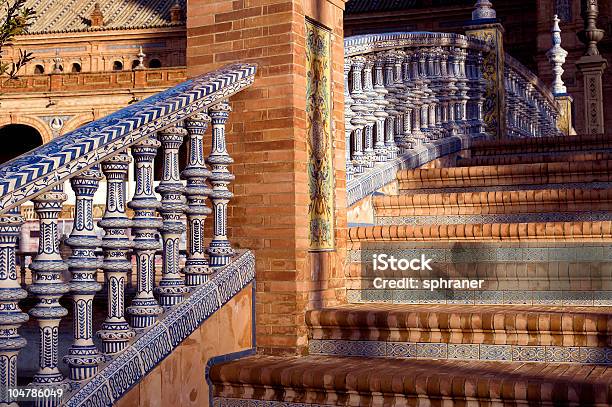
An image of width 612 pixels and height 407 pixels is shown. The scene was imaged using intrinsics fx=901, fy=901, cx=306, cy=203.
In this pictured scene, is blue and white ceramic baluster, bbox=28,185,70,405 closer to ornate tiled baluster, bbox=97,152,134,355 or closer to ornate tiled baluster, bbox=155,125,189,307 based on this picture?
ornate tiled baluster, bbox=97,152,134,355

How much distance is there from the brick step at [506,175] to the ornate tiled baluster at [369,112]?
36cm

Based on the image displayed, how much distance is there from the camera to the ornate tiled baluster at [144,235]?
351 centimetres

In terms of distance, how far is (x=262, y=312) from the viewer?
14.1 feet

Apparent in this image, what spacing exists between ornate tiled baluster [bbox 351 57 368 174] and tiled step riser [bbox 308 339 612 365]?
7.29 ft

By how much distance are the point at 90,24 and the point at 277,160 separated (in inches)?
1947

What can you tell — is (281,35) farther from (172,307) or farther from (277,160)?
(172,307)

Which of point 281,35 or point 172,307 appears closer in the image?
point 172,307

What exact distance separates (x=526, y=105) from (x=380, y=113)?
17.2 feet

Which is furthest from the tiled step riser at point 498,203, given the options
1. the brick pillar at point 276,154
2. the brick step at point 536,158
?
the brick pillar at point 276,154

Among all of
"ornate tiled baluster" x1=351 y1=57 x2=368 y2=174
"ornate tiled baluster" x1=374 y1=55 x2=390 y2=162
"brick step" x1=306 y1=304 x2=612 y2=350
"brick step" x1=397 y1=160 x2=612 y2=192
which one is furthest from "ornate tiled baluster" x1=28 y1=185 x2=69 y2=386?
"brick step" x1=397 y1=160 x2=612 y2=192

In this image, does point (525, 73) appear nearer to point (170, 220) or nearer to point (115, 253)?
point (170, 220)

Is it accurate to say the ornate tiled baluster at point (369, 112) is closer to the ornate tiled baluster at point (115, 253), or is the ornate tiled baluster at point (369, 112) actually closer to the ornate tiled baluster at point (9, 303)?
the ornate tiled baluster at point (115, 253)

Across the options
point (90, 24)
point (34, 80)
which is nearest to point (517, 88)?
point (34, 80)

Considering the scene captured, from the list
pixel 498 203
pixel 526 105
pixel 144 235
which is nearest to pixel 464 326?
pixel 144 235
